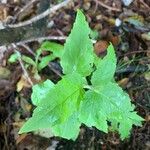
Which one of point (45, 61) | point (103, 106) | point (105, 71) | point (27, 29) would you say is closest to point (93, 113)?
point (103, 106)

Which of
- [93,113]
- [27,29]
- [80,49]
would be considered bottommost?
[27,29]

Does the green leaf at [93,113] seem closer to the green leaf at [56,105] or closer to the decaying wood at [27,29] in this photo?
the green leaf at [56,105]

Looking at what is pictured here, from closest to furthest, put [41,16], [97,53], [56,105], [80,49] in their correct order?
[56,105]
[80,49]
[41,16]
[97,53]

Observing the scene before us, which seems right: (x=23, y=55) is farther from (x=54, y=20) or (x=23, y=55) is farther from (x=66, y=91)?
(x=66, y=91)

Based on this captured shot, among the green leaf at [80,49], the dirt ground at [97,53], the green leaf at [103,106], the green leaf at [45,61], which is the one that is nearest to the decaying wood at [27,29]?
the dirt ground at [97,53]

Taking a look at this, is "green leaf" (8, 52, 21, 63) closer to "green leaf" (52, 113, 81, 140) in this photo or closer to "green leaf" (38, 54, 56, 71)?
"green leaf" (38, 54, 56, 71)

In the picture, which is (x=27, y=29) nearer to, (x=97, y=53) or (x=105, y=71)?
(x=97, y=53)
